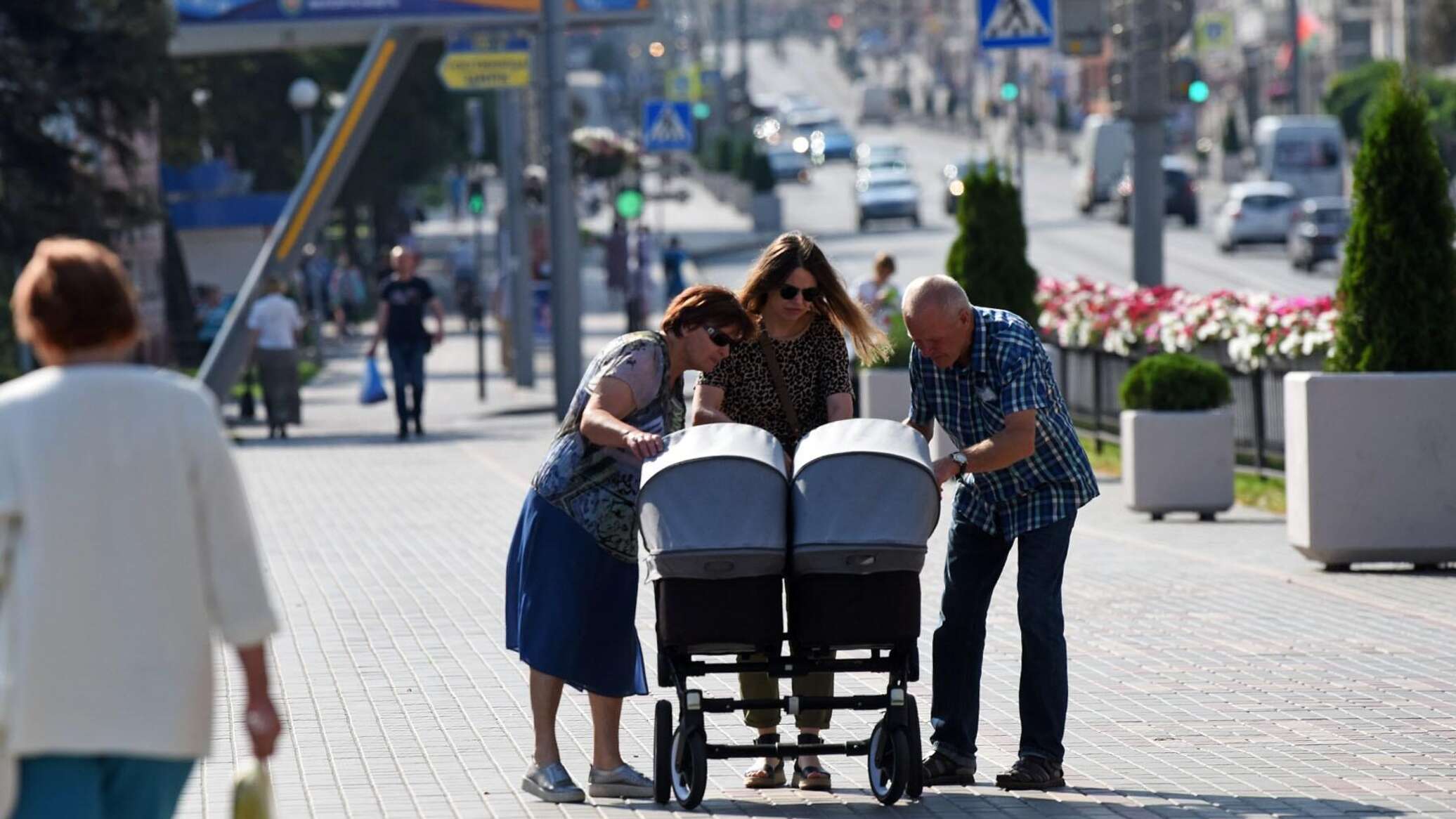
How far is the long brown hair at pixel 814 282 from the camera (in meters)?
7.43

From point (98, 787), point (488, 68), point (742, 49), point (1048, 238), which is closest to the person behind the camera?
point (98, 787)

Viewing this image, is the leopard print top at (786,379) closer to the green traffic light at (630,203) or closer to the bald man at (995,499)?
the bald man at (995,499)

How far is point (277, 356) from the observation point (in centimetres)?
2673

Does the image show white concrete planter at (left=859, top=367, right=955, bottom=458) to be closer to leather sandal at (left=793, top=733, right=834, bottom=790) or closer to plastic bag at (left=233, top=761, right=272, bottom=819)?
leather sandal at (left=793, top=733, right=834, bottom=790)

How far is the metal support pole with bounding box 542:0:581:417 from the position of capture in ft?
86.8

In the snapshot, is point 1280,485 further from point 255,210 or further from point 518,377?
point 255,210

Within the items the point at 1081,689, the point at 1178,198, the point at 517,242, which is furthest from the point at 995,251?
the point at 1178,198

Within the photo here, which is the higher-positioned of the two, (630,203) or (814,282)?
(814,282)

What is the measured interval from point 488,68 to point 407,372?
482 cm

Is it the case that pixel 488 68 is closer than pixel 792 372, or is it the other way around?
pixel 792 372

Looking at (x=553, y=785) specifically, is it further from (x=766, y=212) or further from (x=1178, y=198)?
(x=766, y=212)

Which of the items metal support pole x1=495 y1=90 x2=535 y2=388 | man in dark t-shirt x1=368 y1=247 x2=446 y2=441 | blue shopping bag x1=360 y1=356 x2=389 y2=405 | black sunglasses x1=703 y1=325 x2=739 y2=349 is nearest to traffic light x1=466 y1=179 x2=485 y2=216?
metal support pole x1=495 y1=90 x2=535 y2=388

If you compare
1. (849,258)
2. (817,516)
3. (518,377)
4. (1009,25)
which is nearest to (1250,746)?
(817,516)

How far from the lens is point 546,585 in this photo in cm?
733
